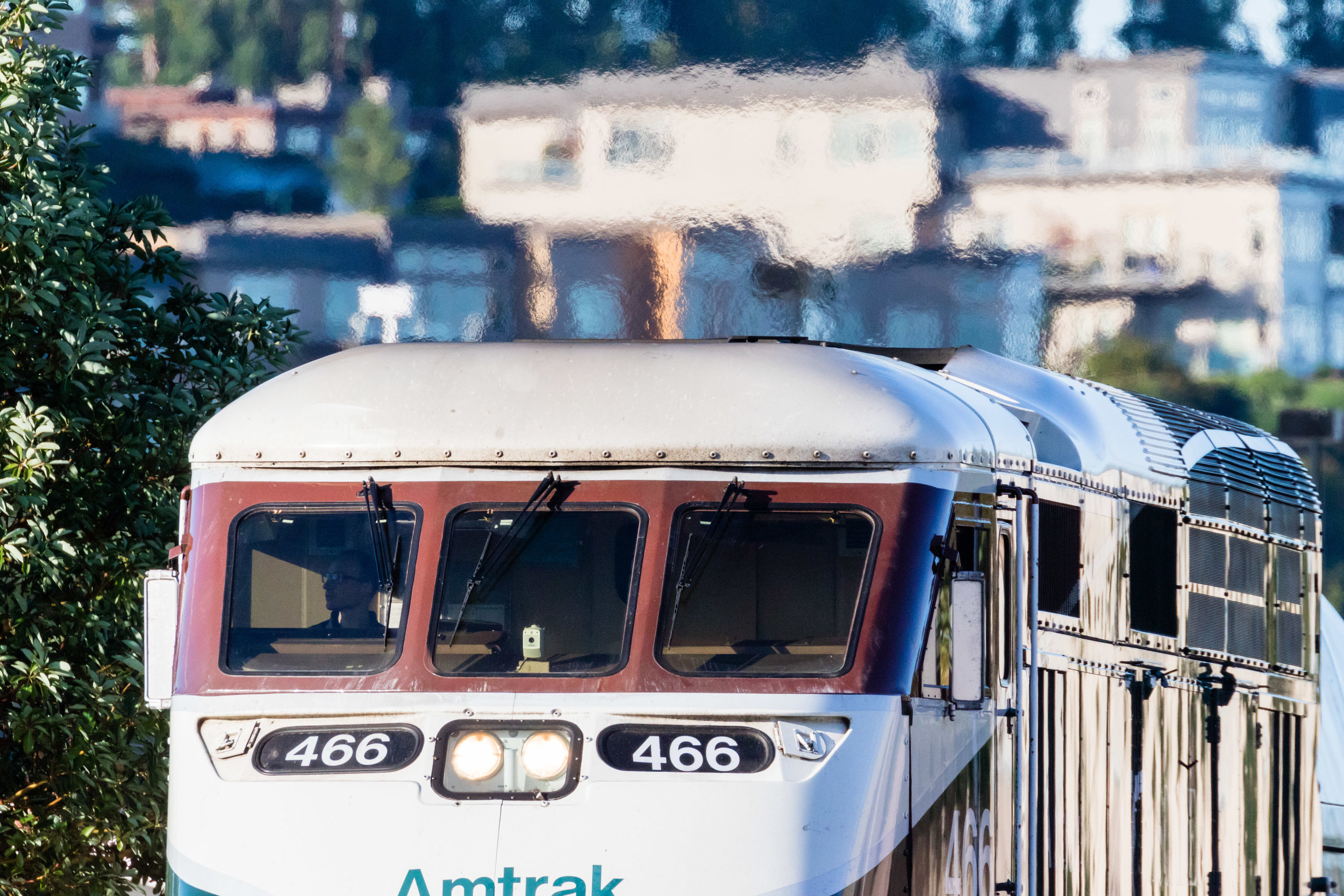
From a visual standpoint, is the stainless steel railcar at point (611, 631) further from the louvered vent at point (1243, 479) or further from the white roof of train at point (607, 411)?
the louvered vent at point (1243, 479)

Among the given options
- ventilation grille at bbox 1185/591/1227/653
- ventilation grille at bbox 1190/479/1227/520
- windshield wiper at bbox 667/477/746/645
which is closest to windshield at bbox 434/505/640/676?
windshield wiper at bbox 667/477/746/645

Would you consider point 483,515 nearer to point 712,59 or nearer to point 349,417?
point 349,417

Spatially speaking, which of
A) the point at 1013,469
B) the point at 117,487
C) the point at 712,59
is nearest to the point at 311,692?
the point at 1013,469

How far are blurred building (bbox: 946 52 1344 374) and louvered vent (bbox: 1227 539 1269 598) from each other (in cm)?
1585

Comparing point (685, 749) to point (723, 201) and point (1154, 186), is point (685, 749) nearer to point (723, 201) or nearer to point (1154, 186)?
point (723, 201)

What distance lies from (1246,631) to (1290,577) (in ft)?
3.00

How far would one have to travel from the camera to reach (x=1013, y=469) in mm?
7887

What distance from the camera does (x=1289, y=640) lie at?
10820mm

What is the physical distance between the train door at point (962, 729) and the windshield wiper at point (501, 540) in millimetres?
1513

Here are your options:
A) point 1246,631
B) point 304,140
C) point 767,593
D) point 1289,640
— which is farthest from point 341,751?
point 304,140

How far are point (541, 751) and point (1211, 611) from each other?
4230mm

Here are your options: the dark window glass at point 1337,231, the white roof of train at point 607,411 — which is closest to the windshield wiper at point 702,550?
the white roof of train at point 607,411

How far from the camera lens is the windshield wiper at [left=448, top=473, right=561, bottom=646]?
23.7 feet

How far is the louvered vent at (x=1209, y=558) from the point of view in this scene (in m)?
9.55
